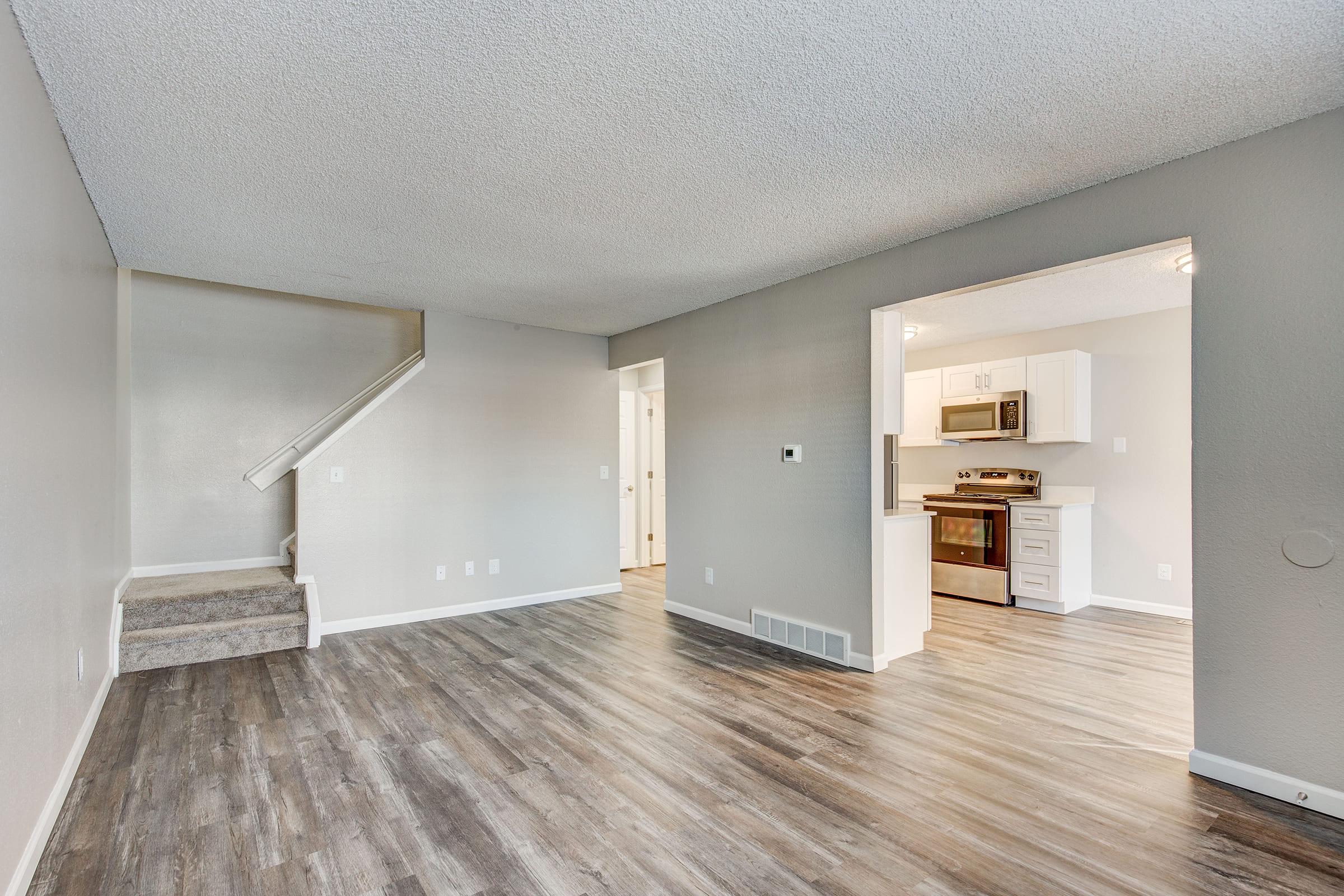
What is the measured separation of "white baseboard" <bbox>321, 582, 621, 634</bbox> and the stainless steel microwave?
3.56m

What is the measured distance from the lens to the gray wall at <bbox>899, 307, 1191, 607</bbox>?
507cm

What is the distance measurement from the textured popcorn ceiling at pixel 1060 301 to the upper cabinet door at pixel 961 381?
332mm

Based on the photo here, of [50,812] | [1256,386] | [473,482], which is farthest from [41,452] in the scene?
[1256,386]

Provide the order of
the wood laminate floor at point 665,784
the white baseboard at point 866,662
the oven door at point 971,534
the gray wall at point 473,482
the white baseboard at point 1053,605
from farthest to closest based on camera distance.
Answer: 1. the oven door at point 971,534
2. the white baseboard at point 1053,605
3. the gray wall at point 473,482
4. the white baseboard at point 866,662
5. the wood laminate floor at point 665,784

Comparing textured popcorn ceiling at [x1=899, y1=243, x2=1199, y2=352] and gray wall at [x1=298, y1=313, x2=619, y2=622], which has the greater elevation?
textured popcorn ceiling at [x1=899, y1=243, x2=1199, y2=352]

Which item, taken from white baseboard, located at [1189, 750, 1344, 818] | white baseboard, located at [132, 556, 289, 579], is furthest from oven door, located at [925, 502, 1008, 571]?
white baseboard, located at [132, 556, 289, 579]

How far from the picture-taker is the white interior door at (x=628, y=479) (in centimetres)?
744

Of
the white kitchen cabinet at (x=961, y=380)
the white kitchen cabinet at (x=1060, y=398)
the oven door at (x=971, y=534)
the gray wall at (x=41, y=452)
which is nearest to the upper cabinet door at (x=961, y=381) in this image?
the white kitchen cabinet at (x=961, y=380)

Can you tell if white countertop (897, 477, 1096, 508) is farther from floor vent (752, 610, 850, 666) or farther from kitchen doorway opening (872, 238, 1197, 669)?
floor vent (752, 610, 850, 666)

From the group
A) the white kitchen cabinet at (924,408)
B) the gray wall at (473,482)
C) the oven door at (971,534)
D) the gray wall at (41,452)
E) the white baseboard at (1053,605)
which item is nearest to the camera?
the gray wall at (41,452)

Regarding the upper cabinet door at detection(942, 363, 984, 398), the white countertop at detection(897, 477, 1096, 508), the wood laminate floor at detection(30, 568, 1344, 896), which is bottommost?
the wood laminate floor at detection(30, 568, 1344, 896)

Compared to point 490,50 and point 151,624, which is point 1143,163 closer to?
point 490,50

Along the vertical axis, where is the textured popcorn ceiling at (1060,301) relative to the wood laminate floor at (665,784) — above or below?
above

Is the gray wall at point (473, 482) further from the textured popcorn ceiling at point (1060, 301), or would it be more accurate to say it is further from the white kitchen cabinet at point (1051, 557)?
the white kitchen cabinet at point (1051, 557)
